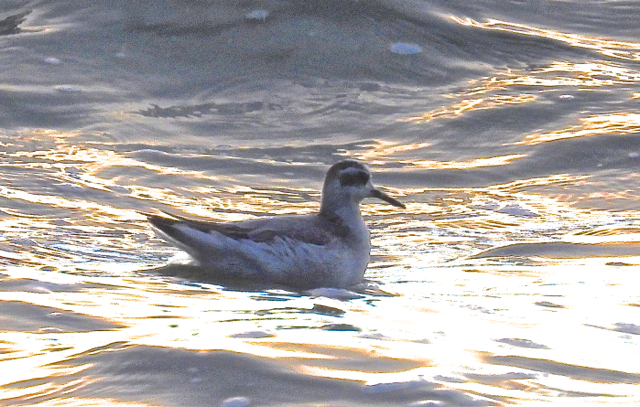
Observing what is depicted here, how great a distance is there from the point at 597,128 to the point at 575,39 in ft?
9.52

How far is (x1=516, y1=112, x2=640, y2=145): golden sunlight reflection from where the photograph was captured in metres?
13.4

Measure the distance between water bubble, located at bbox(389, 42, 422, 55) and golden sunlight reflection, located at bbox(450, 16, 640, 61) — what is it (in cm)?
91

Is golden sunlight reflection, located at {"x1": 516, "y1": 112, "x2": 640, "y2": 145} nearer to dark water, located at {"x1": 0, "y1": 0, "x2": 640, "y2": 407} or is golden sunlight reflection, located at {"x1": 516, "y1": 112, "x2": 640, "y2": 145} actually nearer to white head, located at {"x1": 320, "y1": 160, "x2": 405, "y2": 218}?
dark water, located at {"x1": 0, "y1": 0, "x2": 640, "y2": 407}

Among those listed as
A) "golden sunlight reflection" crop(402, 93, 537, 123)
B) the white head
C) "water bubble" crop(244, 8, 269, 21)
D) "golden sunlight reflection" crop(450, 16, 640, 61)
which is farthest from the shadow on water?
"golden sunlight reflection" crop(450, 16, 640, 61)

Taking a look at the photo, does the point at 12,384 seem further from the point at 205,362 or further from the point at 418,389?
the point at 418,389

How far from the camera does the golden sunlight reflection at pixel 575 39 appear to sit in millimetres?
15914

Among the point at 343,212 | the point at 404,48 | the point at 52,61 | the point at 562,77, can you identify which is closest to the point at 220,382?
the point at 343,212

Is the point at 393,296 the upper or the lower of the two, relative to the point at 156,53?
lower

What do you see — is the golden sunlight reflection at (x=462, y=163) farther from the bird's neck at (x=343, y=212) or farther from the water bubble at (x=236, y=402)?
the water bubble at (x=236, y=402)

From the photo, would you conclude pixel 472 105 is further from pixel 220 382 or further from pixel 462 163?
pixel 220 382

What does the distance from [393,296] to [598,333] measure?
1684mm

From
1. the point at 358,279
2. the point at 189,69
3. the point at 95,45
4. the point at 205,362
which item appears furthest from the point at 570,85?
the point at 205,362

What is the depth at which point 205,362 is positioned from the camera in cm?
479

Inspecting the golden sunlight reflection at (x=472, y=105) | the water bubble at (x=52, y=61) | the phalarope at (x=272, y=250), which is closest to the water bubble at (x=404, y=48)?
the golden sunlight reflection at (x=472, y=105)
